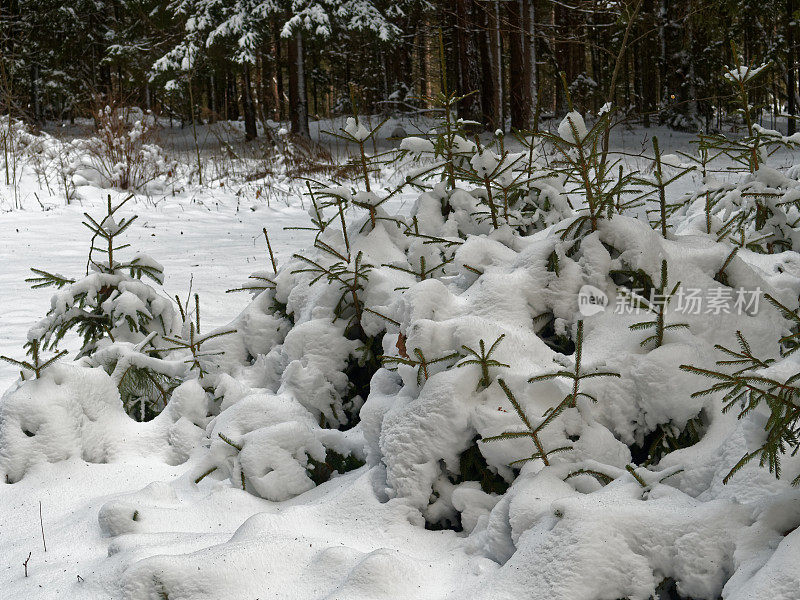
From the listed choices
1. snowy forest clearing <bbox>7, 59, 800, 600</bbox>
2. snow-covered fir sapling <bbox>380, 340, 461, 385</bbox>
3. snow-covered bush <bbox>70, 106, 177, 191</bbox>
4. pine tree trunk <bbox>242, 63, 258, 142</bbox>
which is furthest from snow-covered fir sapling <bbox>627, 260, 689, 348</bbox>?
pine tree trunk <bbox>242, 63, 258, 142</bbox>

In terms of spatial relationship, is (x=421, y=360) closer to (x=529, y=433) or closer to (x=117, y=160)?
(x=529, y=433)

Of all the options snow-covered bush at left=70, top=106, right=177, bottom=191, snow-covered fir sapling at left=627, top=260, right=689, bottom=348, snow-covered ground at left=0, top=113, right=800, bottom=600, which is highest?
snow-covered bush at left=70, top=106, right=177, bottom=191

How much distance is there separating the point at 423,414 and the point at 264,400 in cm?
76

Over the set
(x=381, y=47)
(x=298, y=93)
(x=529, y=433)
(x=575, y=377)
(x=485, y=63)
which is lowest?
(x=529, y=433)

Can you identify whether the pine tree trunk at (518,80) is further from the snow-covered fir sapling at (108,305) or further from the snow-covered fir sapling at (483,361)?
the snow-covered fir sapling at (483,361)

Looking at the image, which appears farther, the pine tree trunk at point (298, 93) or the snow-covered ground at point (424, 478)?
the pine tree trunk at point (298, 93)

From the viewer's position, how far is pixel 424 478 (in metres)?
1.84

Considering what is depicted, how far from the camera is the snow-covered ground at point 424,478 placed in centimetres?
136

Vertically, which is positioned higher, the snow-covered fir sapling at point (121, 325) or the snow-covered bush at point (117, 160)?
the snow-covered bush at point (117, 160)

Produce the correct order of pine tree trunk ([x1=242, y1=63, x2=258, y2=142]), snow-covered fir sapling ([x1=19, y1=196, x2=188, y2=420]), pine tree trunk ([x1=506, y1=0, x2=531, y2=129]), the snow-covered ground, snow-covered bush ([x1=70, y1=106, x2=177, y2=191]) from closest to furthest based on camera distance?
Result: the snow-covered ground
snow-covered fir sapling ([x1=19, y1=196, x2=188, y2=420])
snow-covered bush ([x1=70, y1=106, x2=177, y2=191])
pine tree trunk ([x1=506, y1=0, x2=531, y2=129])
pine tree trunk ([x1=242, y1=63, x2=258, y2=142])

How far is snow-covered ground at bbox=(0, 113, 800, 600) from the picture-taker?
1356 millimetres

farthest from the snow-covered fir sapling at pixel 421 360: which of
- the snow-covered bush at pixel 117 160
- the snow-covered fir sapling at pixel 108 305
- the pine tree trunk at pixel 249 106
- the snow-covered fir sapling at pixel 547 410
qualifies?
the pine tree trunk at pixel 249 106

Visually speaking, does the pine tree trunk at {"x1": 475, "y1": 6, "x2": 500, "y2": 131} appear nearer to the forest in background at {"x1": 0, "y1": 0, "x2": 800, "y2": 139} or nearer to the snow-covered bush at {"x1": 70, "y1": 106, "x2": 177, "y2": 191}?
the forest in background at {"x1": 0, "y1": 0, "x2": 800, "y2": 139}

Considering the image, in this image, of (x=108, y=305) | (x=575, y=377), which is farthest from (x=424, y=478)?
(x=108, y=305)
